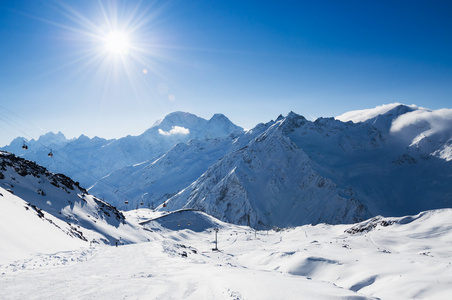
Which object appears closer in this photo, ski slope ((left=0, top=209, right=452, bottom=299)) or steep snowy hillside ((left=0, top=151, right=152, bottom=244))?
ski slope ((left=0, top=209, right=452, bottom=299))

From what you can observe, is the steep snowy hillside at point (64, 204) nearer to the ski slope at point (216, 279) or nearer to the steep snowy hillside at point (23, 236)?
the steep snowy hillside at point (23, 236)

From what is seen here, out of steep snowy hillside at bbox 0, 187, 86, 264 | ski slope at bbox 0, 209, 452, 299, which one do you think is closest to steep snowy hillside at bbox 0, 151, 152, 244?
steep snowy hillside at bbox 0, 187, 86, 264

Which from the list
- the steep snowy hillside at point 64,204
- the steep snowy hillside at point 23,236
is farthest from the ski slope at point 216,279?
the steep snowy hillside at point 64,204

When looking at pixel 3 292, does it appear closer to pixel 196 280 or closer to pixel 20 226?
pixel 196 280

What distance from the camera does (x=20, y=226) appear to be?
25734mm

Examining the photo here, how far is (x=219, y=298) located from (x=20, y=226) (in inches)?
884

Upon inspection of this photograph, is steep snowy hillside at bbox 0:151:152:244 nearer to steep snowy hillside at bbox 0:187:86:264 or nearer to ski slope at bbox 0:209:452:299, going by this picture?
steep snowy hillside at bbox 0:187:86:264

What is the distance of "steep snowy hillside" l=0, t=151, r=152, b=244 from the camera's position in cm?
4300

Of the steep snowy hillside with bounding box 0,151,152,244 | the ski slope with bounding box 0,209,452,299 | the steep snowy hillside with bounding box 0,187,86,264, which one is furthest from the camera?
the steep snowy hillside with bounding box 0,151,152,244

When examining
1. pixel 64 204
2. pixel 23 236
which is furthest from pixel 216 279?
pixel 64 204

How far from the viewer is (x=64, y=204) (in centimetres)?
4981

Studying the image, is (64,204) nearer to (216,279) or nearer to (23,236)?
(23,236)

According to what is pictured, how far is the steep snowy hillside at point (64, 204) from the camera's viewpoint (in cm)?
4300

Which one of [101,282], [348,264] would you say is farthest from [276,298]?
[348,264]
